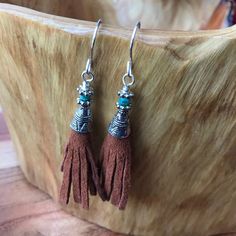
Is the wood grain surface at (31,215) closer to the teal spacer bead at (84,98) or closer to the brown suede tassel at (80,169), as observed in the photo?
the brown suede tassel at (80,169)

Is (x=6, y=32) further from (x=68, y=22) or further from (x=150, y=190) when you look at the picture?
(x=150, y=190)

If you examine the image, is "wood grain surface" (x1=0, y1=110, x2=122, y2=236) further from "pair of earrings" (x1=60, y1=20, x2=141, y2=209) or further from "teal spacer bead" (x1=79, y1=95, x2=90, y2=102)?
"teal spacer bead" (x1=79, y1=95, x2=90, y2=102)

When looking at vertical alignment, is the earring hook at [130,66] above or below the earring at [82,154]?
above

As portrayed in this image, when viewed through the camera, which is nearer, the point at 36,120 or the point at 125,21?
the point at 36,120

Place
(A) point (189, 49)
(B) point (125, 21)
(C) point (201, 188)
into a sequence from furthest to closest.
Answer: (B) point (125, 21)
(C) point (201, 188)
(A) point (189, 49)

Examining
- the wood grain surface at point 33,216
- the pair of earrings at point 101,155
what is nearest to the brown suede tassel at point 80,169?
the pair of earrings at point 101,155

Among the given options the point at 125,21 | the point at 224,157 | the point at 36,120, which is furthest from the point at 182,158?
the point at 125,21

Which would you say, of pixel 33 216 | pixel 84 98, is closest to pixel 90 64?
pixel 84 98

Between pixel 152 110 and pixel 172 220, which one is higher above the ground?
pixel 152 110

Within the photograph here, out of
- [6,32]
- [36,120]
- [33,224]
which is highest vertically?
[6,32]
